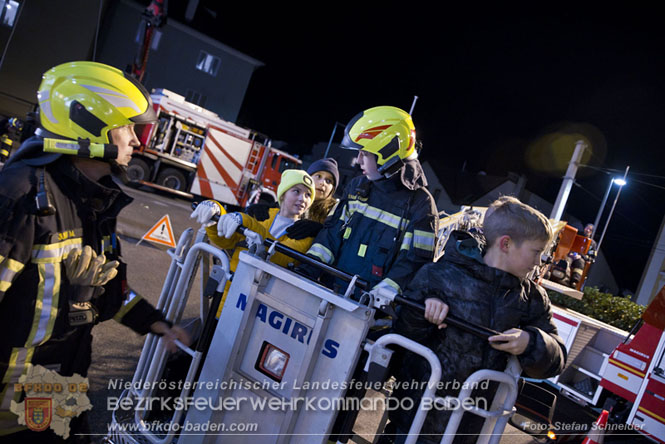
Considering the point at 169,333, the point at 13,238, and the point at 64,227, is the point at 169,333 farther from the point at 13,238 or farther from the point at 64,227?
the point at 13,238

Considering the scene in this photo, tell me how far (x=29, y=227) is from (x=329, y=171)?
2935 mm

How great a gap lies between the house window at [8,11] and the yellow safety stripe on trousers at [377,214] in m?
25.6

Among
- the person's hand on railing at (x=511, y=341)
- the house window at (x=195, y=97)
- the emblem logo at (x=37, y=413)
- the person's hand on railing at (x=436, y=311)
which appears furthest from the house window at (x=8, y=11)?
the person's hand on railing at (x=511, y=341)

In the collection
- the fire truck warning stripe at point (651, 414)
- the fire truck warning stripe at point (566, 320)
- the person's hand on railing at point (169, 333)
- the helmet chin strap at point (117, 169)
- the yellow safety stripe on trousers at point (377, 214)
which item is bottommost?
the fire truck warning stripe at point (651, 414)

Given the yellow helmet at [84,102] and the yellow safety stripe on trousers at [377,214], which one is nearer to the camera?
the yellow helmet at [84,102]

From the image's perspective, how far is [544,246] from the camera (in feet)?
7.34

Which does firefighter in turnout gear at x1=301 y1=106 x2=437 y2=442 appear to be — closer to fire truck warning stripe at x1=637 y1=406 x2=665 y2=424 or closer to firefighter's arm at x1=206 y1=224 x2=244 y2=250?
firefighter's arm at x1=206 y1=224 x2=244 y2=250

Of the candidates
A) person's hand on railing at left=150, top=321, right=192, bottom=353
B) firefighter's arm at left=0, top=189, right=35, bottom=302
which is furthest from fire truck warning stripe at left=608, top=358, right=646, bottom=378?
firefighter's arm at left=0, top=189, right=35, bottom=302

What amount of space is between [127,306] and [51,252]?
55cm

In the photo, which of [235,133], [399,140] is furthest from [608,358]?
[235,133]

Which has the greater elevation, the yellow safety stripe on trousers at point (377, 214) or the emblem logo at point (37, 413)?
the yellow safety stripe on trousers at point (377, 214)

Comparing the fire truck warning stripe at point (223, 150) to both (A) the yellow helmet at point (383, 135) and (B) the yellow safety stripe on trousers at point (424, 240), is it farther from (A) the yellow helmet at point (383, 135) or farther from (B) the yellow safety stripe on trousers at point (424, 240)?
(B) the yellow safety stripe on trousers at point (424, 240)

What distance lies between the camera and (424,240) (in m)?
2.81

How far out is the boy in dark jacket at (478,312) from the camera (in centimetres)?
209
